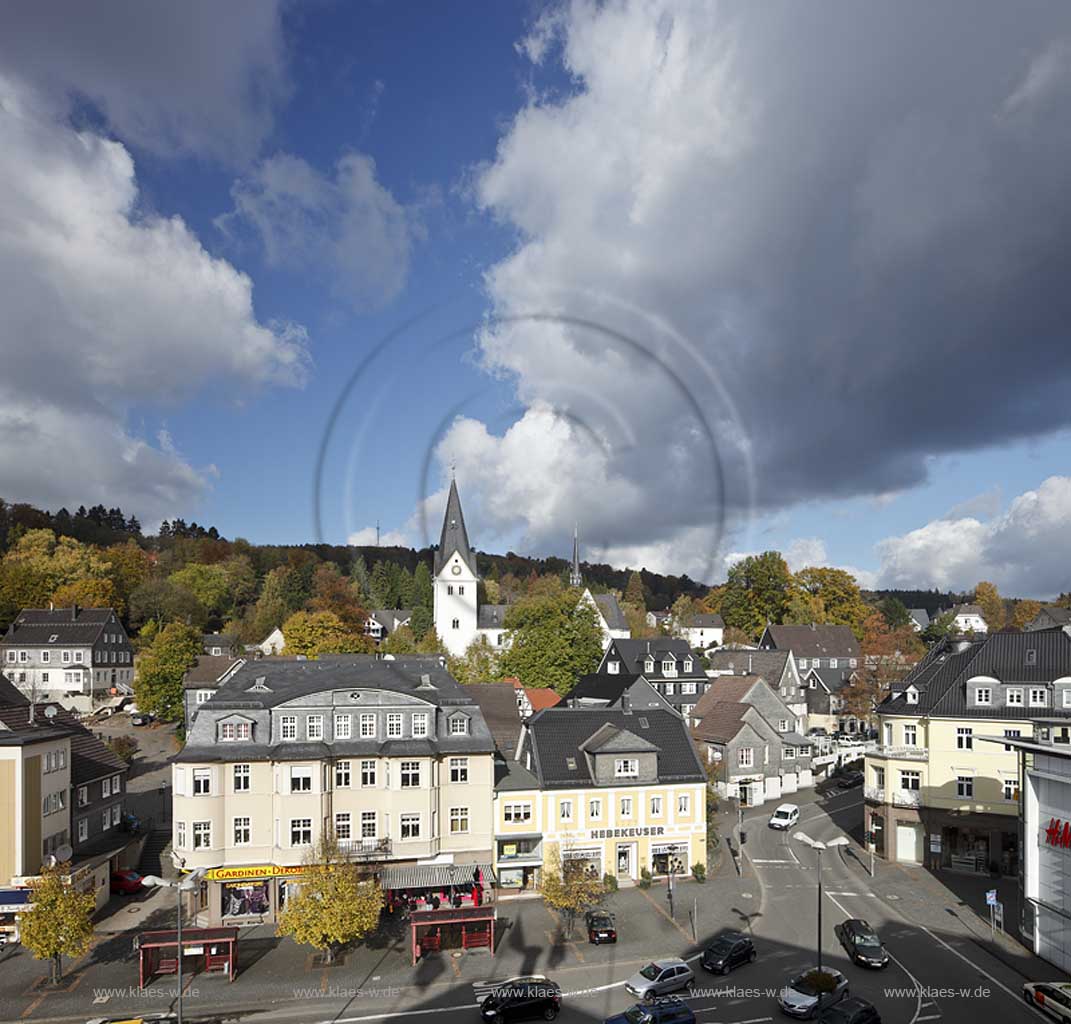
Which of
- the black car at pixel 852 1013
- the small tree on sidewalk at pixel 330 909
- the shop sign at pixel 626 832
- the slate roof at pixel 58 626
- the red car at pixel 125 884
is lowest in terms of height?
the red car at pixel 125 884

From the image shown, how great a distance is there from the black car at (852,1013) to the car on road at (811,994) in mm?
534

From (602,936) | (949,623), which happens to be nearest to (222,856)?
(602,936)

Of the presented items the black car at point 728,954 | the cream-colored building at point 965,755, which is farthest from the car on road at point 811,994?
the cream-colored building at point 965,755

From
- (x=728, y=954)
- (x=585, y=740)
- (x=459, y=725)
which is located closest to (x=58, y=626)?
(x=459, y=725)

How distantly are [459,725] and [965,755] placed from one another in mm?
29600

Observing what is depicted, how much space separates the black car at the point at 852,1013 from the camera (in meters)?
27.9

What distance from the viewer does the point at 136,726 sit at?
9519cm

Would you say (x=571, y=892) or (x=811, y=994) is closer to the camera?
(x=811, y=994)

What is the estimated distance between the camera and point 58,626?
10981 cm

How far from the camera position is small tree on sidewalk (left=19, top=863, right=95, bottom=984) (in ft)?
109

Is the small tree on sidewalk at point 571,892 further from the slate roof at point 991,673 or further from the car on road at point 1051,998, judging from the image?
the slate roof at point 991,673

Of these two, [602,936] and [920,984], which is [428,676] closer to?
[602,936]

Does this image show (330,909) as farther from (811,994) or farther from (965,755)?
(965,755)

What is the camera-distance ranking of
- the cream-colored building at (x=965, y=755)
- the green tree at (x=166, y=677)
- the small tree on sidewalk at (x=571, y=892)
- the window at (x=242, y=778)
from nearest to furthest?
the small tree on sidewalk at (x=571, y=892), the window at (x=242, y=778), the cream-colored building at (x=965, y=755), the green tree at (x=166, y=677)
